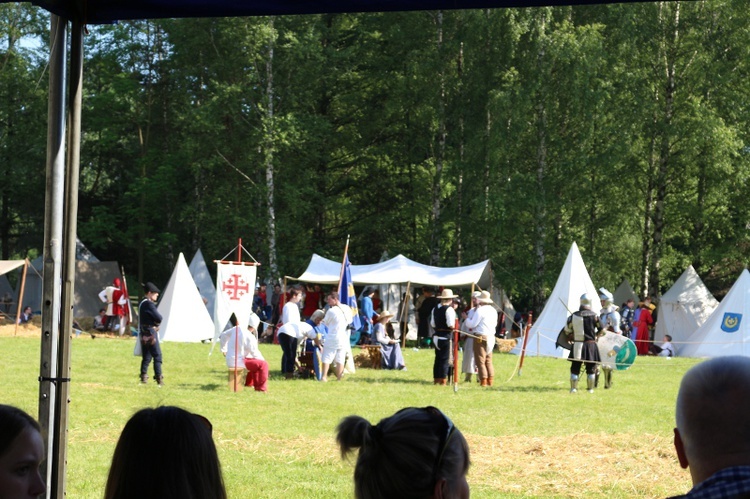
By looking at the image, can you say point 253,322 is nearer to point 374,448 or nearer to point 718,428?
point 374,448

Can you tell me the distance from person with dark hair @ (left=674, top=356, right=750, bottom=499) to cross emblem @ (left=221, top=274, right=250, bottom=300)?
40.4ft

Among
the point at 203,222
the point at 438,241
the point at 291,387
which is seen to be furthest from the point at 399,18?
the point at 291,387

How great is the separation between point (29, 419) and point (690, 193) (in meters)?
32.3

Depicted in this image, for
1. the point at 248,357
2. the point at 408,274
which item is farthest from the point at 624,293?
the point at 248,357

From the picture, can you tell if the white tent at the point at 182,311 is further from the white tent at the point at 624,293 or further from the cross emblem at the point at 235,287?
the white tent at the point at 624,293

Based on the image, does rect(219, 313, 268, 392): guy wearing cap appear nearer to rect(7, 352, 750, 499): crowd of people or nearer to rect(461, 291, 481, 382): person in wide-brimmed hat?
rect(461, 291, 481, 382): person in wide-brimmed hat

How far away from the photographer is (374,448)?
88.8 inches

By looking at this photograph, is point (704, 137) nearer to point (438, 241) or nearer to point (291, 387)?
point (438, 241)

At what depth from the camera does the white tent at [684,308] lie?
27.5 metres

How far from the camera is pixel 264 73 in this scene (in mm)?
33469

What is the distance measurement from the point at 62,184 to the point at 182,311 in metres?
21.7

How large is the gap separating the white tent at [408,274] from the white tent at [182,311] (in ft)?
9.35

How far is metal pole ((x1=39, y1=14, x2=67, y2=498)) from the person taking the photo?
3758 mm

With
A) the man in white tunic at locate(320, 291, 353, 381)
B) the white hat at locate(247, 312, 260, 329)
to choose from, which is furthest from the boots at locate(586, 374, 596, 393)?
the white hat at locate(247, 312, 260, 329)
